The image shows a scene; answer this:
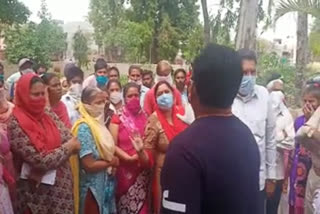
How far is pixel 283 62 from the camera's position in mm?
18234

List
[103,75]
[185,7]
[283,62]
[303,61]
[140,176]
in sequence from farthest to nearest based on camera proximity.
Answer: [185,7]
[283,62]
[303,61]
[103,75]
[140,176]

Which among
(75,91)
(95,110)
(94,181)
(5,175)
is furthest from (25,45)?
(5,175)

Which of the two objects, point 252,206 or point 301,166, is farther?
point 301,166

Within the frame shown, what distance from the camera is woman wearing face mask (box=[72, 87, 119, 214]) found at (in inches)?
171

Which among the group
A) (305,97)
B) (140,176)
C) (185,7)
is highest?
(185,7)

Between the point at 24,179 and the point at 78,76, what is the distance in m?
2.44

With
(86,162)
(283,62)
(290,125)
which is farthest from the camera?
(283,62)

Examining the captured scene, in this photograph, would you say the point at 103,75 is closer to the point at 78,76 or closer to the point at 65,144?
the point at 78,76

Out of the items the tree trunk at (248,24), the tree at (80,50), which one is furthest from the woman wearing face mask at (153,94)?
the tree at (80,50)

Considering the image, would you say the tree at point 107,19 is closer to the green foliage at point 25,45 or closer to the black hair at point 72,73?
the green foliage at point 25,45

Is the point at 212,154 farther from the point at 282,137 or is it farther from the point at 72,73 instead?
the point at 72,73

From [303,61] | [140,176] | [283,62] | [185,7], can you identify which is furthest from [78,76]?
[185,7]

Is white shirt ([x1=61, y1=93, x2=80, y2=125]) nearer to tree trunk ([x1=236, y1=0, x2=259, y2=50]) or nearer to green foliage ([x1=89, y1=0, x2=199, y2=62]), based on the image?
tree trunk ([x1=236, y1=0, x2=259, y2=50])

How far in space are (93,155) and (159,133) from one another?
0.61 meters
